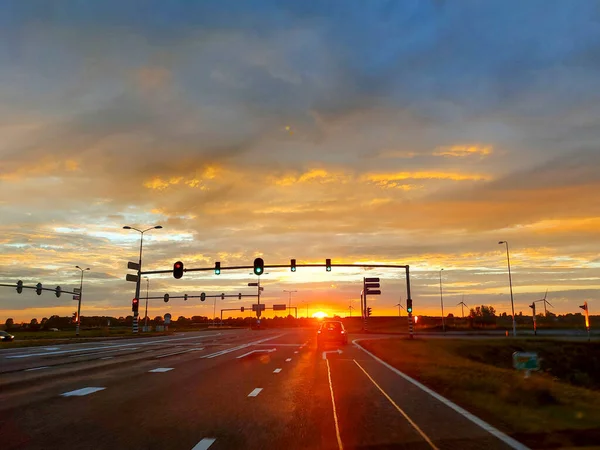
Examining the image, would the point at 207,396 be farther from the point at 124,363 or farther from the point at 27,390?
the point at 124,363

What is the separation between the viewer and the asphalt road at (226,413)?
7520 mm

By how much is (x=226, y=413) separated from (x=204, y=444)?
2.69m

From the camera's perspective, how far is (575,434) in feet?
26.0

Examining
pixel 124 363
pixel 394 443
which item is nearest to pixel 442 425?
pixel 394 443

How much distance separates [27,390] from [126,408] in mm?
4290

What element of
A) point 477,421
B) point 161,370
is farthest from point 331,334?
point 477,421

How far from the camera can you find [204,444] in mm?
7312

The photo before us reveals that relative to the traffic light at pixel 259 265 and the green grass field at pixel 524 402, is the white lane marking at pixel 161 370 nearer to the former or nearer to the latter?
the green grass field at pixel 524 402

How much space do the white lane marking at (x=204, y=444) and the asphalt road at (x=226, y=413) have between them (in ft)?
0.09

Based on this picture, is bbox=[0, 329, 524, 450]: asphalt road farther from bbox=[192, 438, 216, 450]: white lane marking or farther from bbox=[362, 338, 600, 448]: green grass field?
bbox=[362, 338, 600, 448]: green grass field

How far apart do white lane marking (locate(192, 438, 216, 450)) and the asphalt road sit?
0.03 meters

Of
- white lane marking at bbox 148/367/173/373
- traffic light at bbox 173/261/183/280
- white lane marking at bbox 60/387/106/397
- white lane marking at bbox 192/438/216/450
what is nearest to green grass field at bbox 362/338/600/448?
white lane marking at bbox 192/438/216/450

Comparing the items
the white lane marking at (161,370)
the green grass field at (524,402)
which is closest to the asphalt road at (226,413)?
the green grass field at (524,402)

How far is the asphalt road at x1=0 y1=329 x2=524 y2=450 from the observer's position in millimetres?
7520
